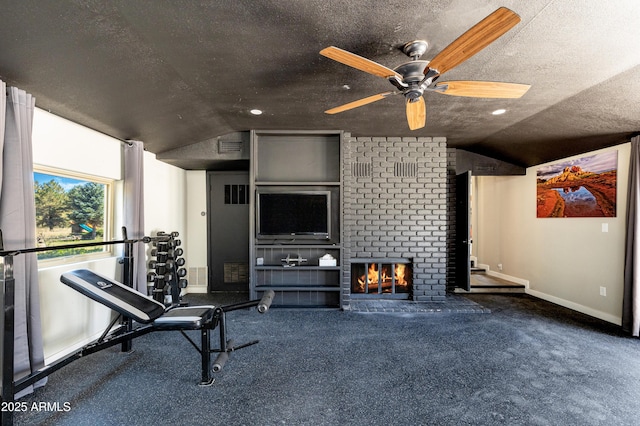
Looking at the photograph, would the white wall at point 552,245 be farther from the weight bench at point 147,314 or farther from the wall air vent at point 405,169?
the weight bench at point 147,314

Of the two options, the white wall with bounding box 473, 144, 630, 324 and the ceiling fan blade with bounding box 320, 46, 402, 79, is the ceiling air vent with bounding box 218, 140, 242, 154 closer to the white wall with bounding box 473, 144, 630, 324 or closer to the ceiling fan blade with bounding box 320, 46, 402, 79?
the ceiling fan blade with bounding box 320, 46, 402, 79

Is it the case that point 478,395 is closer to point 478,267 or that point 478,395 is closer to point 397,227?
point 397,227

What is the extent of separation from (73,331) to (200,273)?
2.31 metres

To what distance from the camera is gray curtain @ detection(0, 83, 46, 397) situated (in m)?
2.12

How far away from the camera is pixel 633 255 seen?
3.39 m

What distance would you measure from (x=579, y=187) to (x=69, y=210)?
661 centimetres

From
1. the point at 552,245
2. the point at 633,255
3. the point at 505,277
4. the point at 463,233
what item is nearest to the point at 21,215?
the point at 463,233

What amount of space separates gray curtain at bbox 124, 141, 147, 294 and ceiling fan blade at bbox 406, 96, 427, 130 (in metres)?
3.34

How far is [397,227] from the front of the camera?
183 inches

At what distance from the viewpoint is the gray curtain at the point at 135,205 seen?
143 inches

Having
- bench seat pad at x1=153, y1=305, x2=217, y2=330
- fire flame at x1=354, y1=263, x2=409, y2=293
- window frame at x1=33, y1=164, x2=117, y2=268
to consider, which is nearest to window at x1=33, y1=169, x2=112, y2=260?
window frame at x1=33, y1=164, x2=117, y2=268

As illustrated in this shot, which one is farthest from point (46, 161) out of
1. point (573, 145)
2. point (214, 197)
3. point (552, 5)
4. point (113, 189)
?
point (573, 145)

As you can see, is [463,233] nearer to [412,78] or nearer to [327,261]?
[327,261]

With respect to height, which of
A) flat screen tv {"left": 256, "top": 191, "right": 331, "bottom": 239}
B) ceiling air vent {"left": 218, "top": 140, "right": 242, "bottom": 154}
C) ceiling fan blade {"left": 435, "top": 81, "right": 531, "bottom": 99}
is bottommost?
flat screen tv {"left": 256, "top": 191, "right": 331, "bottom": 239}
